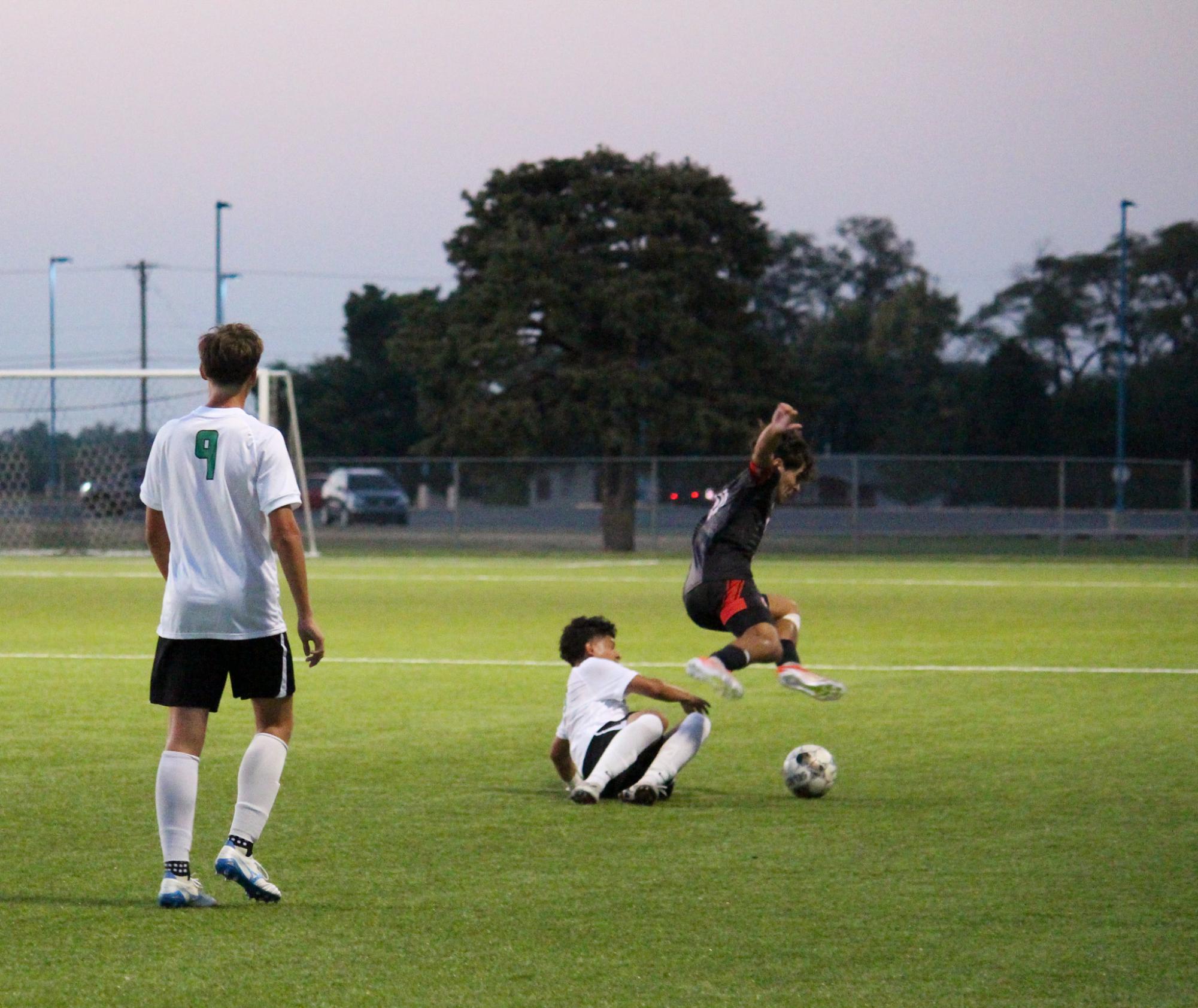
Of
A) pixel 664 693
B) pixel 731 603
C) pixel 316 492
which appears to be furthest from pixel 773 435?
pixel 316 492

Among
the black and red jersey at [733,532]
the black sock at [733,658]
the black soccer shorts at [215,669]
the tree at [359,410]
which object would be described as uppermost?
the tree at [359,410]

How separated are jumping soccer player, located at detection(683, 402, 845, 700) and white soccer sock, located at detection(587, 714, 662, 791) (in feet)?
4.22

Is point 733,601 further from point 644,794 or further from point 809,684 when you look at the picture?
point 644,794

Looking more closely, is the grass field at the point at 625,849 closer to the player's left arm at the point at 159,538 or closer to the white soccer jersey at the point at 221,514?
the white soccer jersey at the point at 221,514

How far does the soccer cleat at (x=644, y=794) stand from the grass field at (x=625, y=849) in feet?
0.22

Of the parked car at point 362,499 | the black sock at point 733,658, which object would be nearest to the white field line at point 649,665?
the black sock at point 733,658

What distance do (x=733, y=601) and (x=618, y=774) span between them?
2046 millimetres

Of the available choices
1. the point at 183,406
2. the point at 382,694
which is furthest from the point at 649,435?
the point at 382,694

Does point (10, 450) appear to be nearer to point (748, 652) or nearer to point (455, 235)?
point (455, 235)

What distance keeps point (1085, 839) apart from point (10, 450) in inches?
1256

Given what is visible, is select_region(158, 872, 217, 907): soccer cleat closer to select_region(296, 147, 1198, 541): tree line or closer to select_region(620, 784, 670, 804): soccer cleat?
select_region(620, 784, 670, 804): soccer cleat

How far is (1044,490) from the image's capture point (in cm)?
6306

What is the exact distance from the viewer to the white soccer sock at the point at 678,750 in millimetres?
7871

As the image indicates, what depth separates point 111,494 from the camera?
3644 cm
